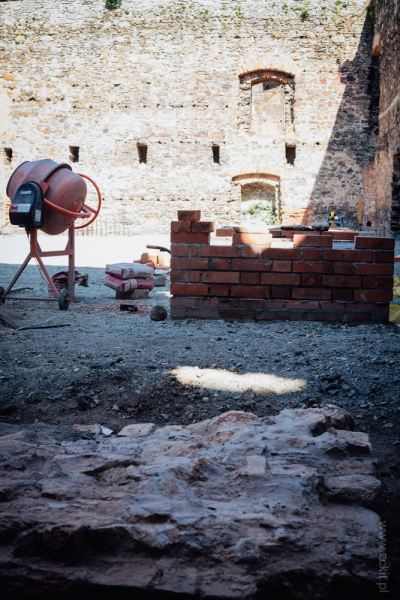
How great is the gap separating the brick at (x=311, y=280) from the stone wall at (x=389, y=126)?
743 cm

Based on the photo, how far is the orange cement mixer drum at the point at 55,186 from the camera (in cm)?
489

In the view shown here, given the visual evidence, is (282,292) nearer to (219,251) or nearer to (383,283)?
(219,251)

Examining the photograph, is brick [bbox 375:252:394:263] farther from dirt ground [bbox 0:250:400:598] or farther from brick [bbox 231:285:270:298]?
brick [bbox 231:285:270:298]

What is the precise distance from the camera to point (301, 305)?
3.98 meters

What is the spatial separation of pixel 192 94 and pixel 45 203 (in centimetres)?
1078

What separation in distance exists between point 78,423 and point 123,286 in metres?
3.04

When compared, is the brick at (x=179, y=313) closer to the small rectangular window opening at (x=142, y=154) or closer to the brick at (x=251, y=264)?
the brick at (x=251, y=264)

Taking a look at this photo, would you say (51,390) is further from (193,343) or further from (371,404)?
(371,404)

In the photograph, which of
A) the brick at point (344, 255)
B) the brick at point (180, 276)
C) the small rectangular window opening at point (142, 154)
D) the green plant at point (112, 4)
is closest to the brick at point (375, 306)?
the brick at point (344, 255)

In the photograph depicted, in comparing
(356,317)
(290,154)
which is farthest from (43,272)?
(290,154)

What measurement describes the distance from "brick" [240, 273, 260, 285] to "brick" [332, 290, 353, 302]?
569mm

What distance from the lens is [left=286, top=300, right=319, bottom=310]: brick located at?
3.97 m

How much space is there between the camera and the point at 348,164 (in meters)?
14.6

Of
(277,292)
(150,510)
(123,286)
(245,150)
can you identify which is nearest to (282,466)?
(150,510)
